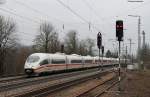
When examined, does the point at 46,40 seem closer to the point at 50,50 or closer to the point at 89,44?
the point at 50,50

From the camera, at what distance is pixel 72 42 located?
125m

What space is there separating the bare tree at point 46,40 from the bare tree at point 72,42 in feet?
65.3

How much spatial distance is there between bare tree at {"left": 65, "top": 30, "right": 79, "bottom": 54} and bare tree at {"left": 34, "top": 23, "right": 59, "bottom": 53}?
1991 cm

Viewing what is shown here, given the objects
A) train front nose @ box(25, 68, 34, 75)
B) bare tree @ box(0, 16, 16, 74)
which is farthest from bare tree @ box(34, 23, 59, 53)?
train front nose @ box(25, 68, 34, 75)

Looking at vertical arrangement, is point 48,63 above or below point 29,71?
above

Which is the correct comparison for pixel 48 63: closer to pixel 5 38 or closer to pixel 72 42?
pixel 5 38

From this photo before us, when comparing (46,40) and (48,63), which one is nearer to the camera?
(48,63)

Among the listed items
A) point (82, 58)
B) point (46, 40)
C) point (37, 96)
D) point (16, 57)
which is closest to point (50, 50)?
point (46, 40)

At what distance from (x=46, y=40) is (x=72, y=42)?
30284 millimetres

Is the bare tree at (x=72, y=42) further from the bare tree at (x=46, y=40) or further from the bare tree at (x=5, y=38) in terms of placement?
the bare tree at (x=5, y=38)

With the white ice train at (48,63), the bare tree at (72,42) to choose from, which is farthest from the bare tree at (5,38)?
the bare tree at (72,42)

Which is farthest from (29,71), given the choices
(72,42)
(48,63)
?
(72,42)

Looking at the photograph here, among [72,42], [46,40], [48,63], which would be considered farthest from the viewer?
[72,42]

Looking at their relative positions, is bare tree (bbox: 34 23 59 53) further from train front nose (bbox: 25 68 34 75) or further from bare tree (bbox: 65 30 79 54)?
train front nose (bbox: 25 68 34 75)
